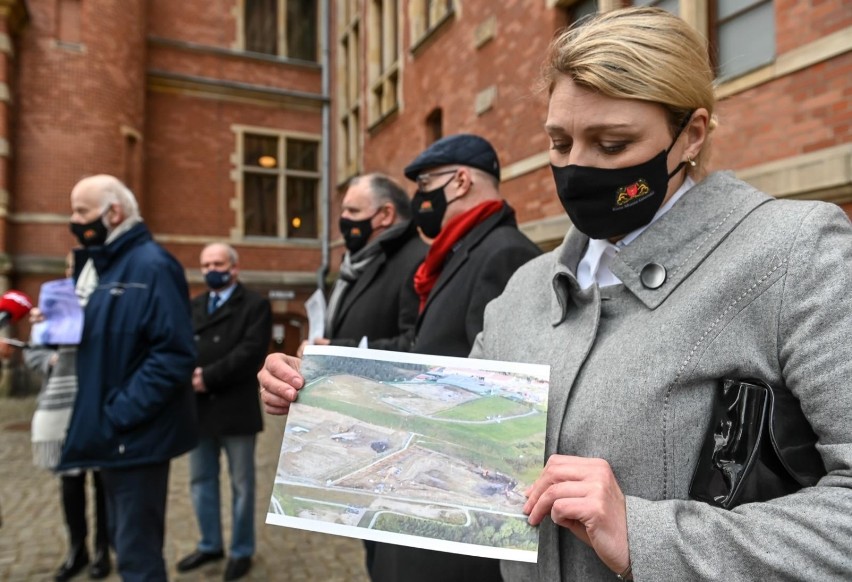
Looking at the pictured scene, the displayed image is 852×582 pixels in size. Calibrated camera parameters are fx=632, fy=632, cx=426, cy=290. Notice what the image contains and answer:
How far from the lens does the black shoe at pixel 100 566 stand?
162 inches

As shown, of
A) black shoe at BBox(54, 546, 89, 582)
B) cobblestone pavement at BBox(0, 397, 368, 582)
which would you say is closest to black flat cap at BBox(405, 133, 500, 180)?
cobblestone pavement at BBox(0, 397, 368, 582)

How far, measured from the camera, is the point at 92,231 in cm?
309

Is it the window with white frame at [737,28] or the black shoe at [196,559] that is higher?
the window with white frame at [737,28]

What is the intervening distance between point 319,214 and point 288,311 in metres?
2.83

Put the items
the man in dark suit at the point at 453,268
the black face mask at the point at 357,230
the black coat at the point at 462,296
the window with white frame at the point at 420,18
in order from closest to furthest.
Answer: the man in dark suit at the point at 453,268 < the black coat at the point at 462,296 < the black face mask at the point at 357,230 < the window with white frame at the point at 420,18

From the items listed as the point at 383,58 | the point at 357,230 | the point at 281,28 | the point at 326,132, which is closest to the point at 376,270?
the point at 357,230

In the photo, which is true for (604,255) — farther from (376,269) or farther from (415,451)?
(376,269)

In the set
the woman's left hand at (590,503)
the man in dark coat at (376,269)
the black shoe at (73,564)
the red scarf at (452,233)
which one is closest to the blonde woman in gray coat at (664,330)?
the woman's left hand at (590,503)

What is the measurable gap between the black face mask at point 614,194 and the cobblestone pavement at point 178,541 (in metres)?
3.59

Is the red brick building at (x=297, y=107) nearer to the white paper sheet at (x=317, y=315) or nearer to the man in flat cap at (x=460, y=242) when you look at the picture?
the man in flat cap at (x=460, y=242)

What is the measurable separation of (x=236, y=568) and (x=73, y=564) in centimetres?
110

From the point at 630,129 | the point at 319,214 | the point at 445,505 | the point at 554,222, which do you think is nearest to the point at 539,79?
the point at 630,129

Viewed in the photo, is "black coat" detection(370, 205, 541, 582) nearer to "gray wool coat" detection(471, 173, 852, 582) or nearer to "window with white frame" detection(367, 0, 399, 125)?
"gray wool coat" detection(471, 173, 852, 582)

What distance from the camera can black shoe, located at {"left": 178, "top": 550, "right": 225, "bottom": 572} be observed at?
4254mm
